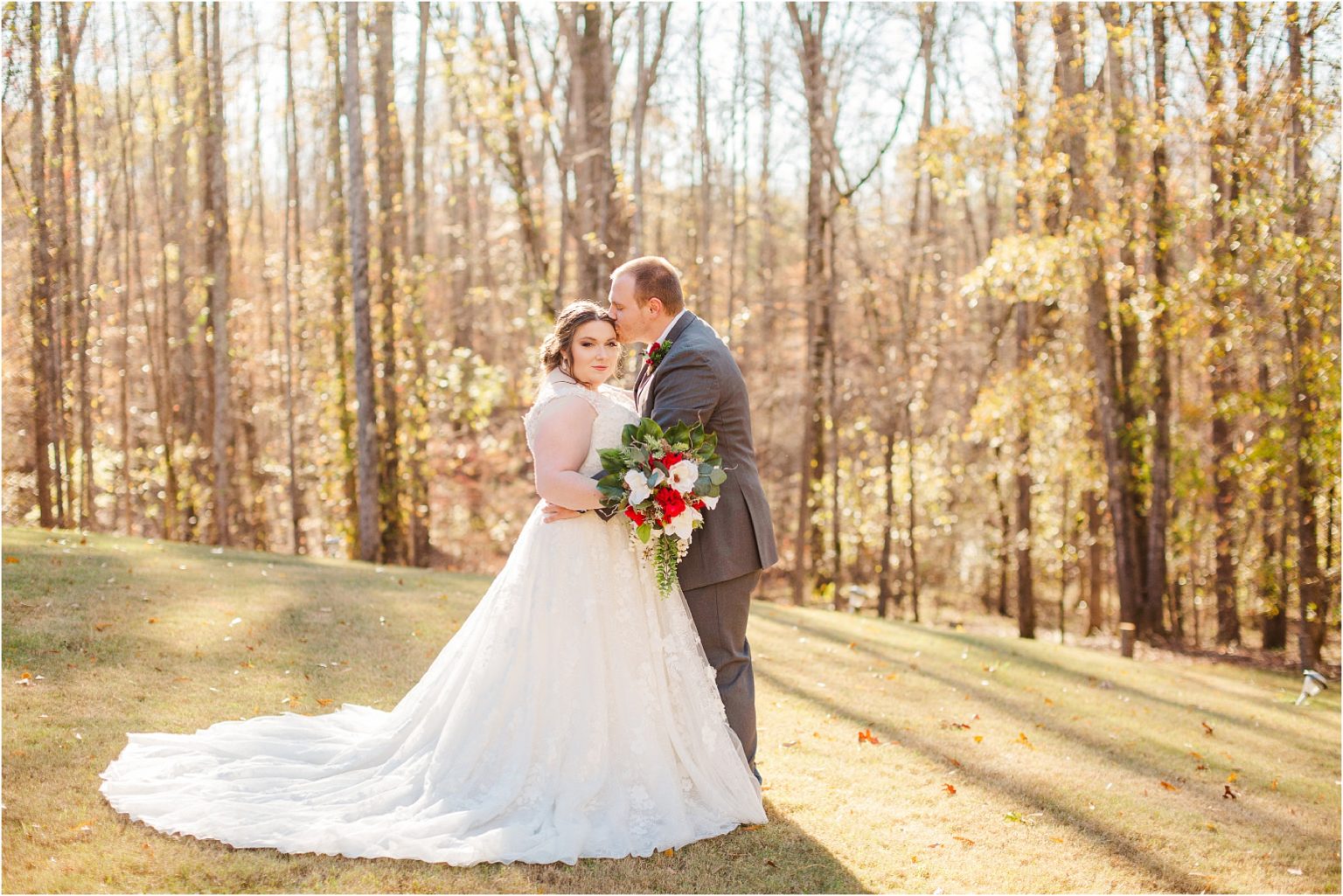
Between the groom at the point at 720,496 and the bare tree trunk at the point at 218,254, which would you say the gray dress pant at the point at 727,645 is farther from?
the bare tree trunk at the point at 218,254

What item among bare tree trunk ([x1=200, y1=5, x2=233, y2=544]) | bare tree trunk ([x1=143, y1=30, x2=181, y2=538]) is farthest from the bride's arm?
bare tree trunk ([x1=143, y1=30, x2=181, y2=538])

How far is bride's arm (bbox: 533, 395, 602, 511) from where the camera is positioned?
4.11 meters

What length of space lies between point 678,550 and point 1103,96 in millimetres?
10395

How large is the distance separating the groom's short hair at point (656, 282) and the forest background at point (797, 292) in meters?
7.43

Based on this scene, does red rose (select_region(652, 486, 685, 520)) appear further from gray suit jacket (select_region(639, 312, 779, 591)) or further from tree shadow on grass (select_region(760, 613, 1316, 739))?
tree shadow on grass (select_region(760, 613, 1316, 739))

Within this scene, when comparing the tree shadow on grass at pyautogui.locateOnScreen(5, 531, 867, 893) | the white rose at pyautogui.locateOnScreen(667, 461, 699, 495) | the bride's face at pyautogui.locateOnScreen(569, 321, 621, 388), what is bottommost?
the tree shadow on grass at pyautogui.locateOnScreen(5, 531, 867, 893)

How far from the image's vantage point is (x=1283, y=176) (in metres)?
9.45

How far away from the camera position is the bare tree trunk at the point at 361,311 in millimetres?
12320

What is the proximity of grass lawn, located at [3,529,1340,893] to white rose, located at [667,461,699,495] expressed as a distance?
141cm

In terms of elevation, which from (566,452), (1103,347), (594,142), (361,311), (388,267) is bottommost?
(566,452)

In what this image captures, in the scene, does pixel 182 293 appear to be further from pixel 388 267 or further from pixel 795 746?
pixel 795 746

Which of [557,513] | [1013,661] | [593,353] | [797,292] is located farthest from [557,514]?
[797,292]

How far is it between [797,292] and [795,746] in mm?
13918

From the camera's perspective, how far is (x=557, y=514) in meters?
4.27
